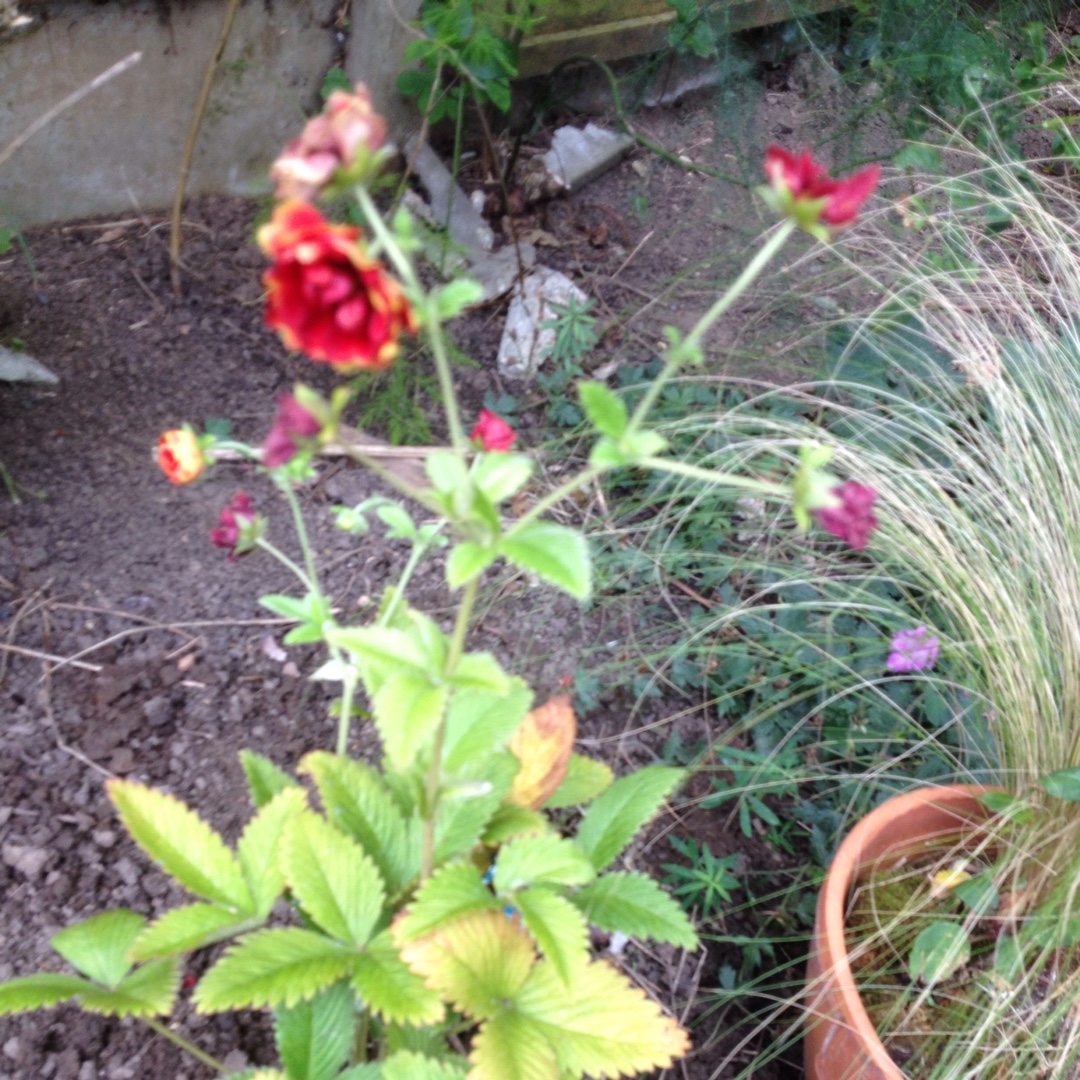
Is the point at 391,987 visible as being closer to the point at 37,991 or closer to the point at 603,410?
the point at 37,991

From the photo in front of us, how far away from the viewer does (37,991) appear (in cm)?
78

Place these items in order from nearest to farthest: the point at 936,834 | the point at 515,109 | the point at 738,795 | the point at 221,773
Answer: the point at 936,834 → the point at 221,773 → the point at 738,795 → the point at 515,109

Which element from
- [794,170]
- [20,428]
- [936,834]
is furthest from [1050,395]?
[20,428]

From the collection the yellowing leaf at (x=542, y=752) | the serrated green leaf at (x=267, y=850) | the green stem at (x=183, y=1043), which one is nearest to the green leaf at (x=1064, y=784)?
the yellowing leaf at (x=542, y=752)

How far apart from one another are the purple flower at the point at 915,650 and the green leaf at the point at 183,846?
2.77ft

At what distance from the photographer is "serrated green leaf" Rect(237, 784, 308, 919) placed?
836 mm

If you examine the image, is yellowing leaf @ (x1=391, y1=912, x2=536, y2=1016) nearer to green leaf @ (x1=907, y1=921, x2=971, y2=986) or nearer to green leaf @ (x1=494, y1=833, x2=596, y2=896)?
green leaf @ (x1=494, y1=833, x2=596, y2=896)

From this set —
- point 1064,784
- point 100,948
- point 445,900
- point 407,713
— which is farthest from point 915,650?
point 100,948

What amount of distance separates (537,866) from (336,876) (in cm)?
16

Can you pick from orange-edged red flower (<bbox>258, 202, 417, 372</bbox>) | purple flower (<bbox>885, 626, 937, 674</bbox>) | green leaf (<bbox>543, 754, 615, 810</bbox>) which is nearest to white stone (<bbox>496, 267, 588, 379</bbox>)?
purple flower (<bbox>885, 626, 937, 674</bbox>)

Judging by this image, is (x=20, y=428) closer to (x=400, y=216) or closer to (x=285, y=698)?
(x=285, y=698)

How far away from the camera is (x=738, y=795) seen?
133cm

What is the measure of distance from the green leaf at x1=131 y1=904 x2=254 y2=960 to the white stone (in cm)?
122

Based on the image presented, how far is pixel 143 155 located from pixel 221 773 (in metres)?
1.23
